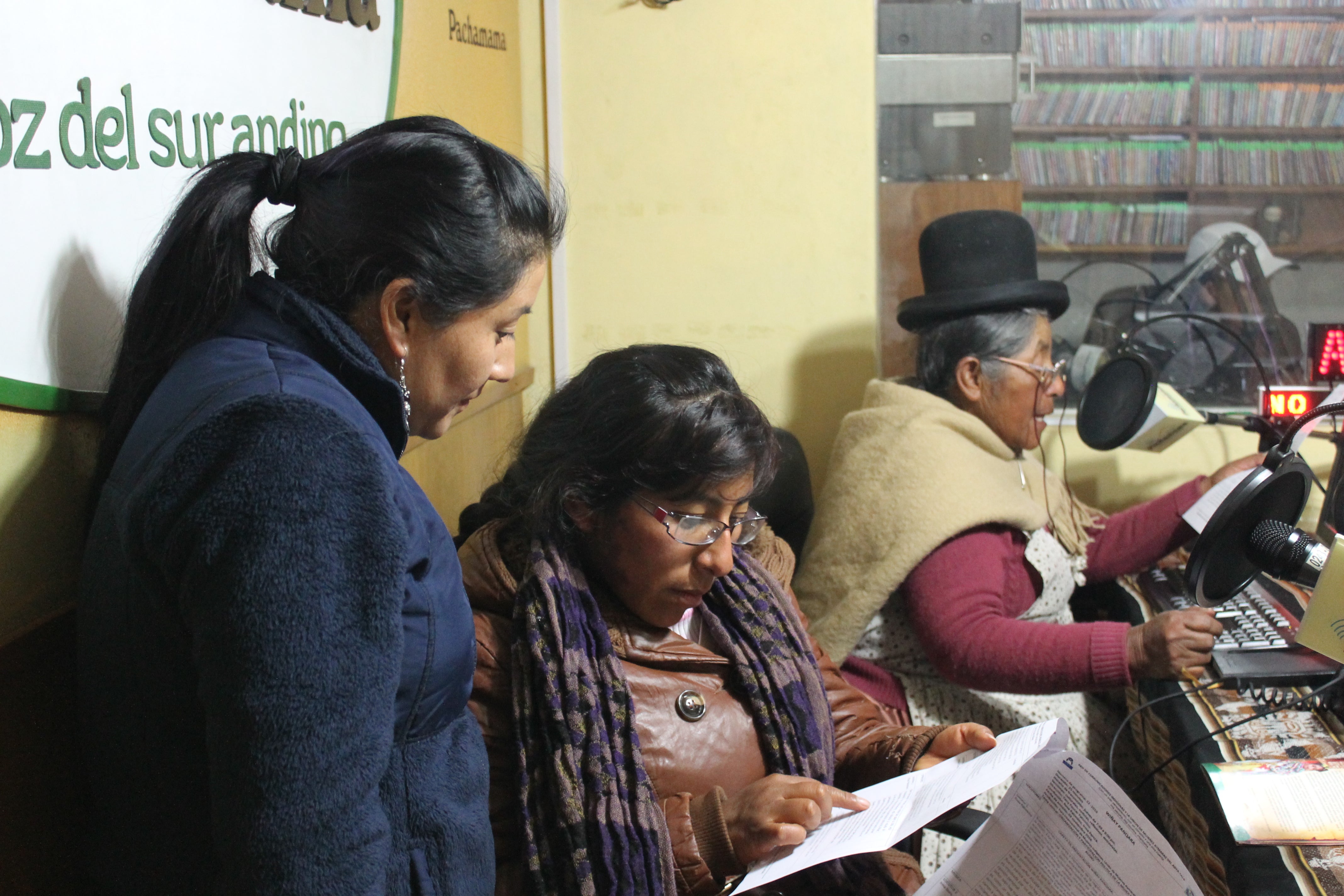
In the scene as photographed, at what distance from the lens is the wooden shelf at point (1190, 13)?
2580 mm

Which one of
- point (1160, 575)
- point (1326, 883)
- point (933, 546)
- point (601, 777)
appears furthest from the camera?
point (1160, 575)

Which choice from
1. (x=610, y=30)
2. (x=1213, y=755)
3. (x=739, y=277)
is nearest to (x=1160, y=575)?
(x=1213, y=755)

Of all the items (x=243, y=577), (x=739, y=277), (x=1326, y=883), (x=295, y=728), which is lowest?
(x=1326, y=883)

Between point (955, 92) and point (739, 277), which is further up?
point (955, 92)

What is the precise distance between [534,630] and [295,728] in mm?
540

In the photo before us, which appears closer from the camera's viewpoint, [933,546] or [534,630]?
[534,630]

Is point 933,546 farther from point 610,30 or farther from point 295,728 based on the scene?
point 610,30

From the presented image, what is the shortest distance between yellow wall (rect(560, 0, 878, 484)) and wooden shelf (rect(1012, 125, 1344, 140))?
46 centimetres

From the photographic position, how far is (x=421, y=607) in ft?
2.85

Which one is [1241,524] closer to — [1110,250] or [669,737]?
[669,737]

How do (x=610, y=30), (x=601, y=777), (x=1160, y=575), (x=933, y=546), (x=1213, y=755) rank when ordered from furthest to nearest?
(x=610, y=30) < (x=1160, y=575) < (x=933, y=546) < (x=1213, y=755) < (x=601, y=777)

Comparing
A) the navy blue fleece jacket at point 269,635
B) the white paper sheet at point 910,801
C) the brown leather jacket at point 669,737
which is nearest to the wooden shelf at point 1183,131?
the brown leather jacket at point 669,737

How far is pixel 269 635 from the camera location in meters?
0.73

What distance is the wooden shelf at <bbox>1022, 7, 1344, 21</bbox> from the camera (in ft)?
8.46
